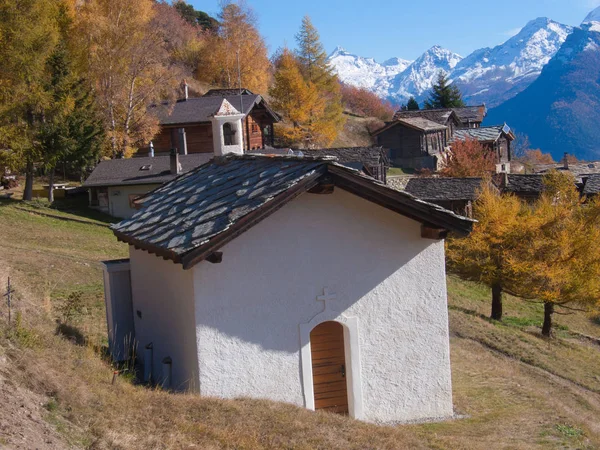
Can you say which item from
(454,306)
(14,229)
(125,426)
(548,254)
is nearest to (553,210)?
(548,254)

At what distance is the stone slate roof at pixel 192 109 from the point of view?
44.8 m

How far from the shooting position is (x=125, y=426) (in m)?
7.46

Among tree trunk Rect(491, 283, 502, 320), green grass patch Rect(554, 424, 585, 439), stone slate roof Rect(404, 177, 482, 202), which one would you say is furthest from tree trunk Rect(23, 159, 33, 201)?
green grass patch Rect(554, 424, 585, 439)

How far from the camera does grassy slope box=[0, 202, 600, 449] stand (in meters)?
7.53

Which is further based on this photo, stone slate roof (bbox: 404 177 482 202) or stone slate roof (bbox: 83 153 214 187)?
stone slate roof (bbox: 404 177 482 202)

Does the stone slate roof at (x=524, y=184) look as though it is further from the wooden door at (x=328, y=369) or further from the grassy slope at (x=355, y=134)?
the wooden door at (x=328, y=369)

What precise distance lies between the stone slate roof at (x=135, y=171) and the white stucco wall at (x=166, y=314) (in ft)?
72.9

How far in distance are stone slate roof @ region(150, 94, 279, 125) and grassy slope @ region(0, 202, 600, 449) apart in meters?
25.1

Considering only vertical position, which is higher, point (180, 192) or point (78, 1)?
point (78, 1)

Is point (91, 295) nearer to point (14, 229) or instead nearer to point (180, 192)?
point (180, 192)

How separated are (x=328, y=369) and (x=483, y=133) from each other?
60.7 meters

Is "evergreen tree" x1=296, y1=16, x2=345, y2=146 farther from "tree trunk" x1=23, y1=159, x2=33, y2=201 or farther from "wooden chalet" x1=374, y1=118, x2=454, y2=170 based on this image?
"tree trunk" x1=23, y1=159, x2=33, y2=201

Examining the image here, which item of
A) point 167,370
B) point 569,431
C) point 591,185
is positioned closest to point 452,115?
point 591,185

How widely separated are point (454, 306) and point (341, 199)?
17421mm
